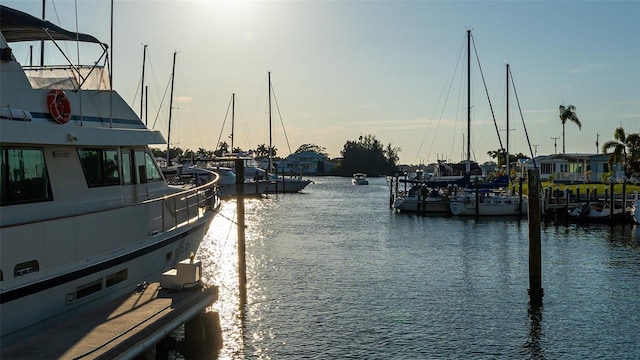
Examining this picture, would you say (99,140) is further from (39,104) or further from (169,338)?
(169,338)

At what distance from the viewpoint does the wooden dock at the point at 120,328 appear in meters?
9.75

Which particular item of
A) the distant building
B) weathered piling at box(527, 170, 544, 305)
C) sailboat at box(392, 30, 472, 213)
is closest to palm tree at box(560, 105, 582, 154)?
the distant building

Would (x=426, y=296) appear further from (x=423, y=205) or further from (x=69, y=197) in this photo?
(x=423, y=205)

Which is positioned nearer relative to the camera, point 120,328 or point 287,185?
point 120,328

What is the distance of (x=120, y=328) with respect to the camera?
10961mm

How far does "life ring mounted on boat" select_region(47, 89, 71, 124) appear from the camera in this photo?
13273mm

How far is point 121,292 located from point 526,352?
1006 centimetres

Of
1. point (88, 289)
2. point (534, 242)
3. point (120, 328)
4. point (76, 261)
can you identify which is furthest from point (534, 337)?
point (76, 261)

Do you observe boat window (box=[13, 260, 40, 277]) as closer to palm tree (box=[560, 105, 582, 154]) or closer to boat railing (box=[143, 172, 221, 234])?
boat railing (box=[143, 172, 221, 234])

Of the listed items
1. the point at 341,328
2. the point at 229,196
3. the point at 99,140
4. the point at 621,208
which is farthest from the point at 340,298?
the point at 229,196

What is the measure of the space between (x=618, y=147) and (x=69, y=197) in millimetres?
64771

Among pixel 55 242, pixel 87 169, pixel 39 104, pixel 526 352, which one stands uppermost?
pixel 39 104

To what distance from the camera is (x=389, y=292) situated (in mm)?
22078

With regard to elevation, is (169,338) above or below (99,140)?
below
